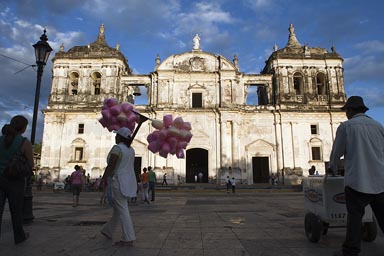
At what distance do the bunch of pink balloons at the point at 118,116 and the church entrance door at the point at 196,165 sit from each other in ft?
70.0

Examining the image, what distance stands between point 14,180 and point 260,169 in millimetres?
24463

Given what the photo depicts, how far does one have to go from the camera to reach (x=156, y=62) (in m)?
27.8

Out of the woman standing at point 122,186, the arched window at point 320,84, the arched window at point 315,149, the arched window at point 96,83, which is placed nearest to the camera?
the woman standing at point 122,186

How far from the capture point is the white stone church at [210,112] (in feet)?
83.9

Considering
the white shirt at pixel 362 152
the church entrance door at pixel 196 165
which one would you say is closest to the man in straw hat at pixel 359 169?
the white shirt at pixel 362 152

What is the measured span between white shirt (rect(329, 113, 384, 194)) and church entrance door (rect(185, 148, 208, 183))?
23724 millimetres

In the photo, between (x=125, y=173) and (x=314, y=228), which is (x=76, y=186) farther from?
(x=314, y=228)

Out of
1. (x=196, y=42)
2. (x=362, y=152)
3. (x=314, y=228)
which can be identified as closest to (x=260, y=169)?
(x=196, y=42)

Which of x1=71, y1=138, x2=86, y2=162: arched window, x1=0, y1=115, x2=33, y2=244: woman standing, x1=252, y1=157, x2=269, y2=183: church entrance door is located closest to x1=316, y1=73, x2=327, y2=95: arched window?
x1=252, y1=157, x2=269, y2=183: church entrance door

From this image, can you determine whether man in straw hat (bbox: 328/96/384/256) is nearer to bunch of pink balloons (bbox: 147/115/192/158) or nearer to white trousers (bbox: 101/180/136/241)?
white trousers (bbox: 101/180/136/241)

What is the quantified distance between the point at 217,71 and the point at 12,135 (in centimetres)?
2388

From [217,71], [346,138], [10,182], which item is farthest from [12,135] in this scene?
[217,71]

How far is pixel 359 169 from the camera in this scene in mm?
3371

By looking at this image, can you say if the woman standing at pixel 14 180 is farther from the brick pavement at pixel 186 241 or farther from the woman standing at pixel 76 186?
the woman standing at pixel 76 186
